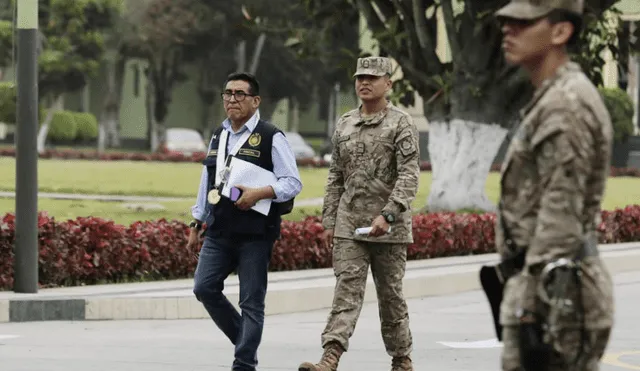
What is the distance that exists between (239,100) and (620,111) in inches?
1473

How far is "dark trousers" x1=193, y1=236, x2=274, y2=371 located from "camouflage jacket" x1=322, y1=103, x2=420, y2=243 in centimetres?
57

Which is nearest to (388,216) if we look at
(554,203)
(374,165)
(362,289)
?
(374,165)

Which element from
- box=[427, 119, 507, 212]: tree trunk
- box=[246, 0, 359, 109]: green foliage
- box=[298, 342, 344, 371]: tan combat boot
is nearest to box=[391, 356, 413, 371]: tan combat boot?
box=[298, 342, 344, 371]: tan combat boot

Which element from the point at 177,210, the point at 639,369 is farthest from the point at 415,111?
the point at 639,369

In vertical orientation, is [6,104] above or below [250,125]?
above

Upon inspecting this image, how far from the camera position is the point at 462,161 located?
22688 millimetres

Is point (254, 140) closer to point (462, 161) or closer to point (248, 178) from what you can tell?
point (248, 178)

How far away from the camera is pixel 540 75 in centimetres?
497

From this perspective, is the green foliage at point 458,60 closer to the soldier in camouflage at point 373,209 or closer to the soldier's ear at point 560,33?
the soldier in camouflage at point 373,209

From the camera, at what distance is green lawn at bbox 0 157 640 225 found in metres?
22.5

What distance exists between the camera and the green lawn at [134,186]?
2248 cm

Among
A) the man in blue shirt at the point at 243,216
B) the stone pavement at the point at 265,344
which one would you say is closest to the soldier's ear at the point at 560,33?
the man in blue shirt at the point at 243,216

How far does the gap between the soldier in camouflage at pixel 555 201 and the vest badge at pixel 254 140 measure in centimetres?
412

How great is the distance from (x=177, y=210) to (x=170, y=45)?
126ft
